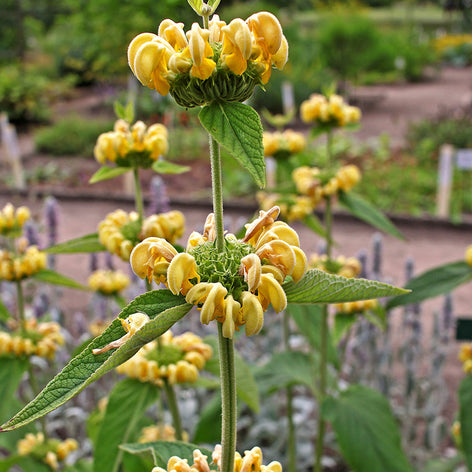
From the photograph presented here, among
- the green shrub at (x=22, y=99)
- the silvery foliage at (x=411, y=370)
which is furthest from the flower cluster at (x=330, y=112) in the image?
the green shrub at (x=22, y=99)

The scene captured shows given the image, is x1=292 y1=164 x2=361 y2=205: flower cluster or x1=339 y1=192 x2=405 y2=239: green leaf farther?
x1=292 y1=164 x2=361 y2=205: flower cluster

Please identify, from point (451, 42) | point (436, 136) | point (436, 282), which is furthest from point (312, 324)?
point (451, 42)

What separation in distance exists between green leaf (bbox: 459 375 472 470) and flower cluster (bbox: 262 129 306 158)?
0.98 meters

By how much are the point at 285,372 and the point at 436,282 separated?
23.1 inches

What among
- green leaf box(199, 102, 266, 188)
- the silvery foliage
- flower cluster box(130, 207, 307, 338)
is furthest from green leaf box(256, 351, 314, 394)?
green leaf box(199, 102, 266, 188)

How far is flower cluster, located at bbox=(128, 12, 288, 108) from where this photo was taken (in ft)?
2.24

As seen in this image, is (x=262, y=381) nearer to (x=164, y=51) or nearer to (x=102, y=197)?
(x=164, y=51)

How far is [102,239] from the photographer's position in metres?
1.31

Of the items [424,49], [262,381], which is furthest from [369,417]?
[424,49]

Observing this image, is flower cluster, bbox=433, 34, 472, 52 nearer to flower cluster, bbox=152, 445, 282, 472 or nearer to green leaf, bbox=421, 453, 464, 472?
green leaf, bbox=421, 453, 464, 472

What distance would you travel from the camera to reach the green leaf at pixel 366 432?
5.13 ft

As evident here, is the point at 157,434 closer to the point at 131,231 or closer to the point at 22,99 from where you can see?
the point at 131,231

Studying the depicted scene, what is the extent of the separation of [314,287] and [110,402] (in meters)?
0.75

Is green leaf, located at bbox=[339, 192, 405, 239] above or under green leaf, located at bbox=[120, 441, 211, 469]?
above
